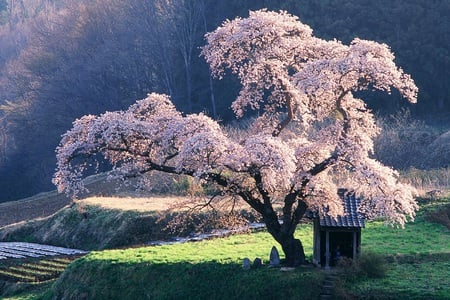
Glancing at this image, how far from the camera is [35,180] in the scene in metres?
68.6

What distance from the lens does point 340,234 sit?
76.6 ft

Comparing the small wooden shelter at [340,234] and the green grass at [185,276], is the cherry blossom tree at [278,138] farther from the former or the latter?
the green grass at [185,276]

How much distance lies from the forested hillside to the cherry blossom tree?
31.5 metres

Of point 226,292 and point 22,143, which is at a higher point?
point 22,143

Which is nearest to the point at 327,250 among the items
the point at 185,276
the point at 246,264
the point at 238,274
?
the point at 246,264

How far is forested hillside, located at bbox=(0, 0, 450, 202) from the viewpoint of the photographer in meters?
54.9

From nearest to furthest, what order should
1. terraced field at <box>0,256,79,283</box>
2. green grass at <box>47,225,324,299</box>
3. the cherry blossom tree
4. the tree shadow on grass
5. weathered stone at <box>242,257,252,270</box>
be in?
the cherry blossom tree, the tree shadow on grass, green grass at <box>47,225,324,299</box>, weathered stone at <box>242,257,252,270</box>, terraced field at <box>0,256,79,283</box>

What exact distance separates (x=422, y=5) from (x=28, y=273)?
35.7 m

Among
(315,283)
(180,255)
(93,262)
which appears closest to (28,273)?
(93,262)

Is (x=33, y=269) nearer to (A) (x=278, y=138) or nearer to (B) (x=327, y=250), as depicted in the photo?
(B) (x=327, y=250)

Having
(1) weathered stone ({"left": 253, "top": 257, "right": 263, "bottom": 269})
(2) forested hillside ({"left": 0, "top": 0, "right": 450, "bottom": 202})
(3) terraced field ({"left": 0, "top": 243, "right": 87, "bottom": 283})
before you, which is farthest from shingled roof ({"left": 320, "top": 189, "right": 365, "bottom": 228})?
(2) forested hillside ({"left": 0, "top": 0, "right": 450, "bottom": 202})

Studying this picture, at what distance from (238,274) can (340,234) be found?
3176mm

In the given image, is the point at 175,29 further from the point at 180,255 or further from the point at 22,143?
the point at 180,255

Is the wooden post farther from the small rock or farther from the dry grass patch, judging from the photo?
the dry grass patch
